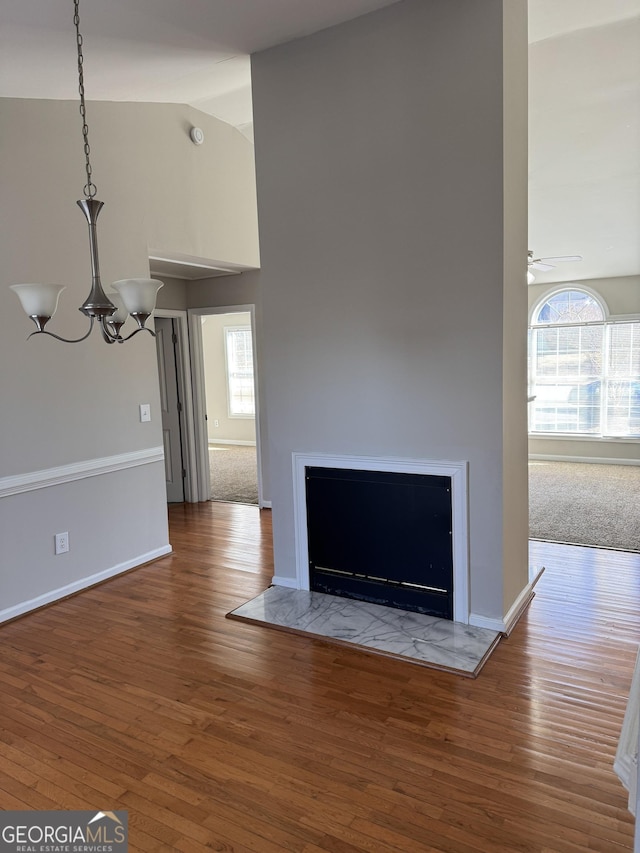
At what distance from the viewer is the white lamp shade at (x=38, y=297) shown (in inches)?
79.5

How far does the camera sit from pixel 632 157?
4703 millimetres

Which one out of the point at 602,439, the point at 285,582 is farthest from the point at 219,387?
the point at 285,582

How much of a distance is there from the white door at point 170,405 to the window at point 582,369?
516 cm

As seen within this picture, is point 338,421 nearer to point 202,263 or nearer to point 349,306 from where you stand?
point 349,306

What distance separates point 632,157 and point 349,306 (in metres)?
3.03

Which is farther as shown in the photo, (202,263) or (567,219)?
(567,219)

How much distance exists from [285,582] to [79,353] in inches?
79.3

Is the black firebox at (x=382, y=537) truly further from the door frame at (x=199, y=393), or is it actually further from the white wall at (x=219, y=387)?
the white wall at (x=219, y=387)

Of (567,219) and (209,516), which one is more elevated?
(567,219)

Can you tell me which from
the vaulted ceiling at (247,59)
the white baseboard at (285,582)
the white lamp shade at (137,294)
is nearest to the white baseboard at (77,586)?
the white baseboard at (285,582)

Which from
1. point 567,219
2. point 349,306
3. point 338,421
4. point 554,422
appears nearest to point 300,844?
point 338,421

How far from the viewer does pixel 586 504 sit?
586 centimetres

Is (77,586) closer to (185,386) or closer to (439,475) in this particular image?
(439,475)

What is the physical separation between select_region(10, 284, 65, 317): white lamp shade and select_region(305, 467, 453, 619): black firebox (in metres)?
1.97
